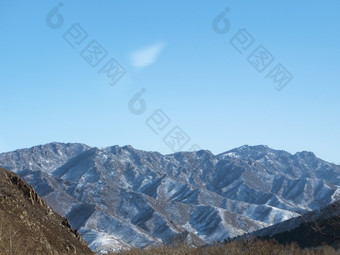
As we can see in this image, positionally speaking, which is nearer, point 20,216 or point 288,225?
point 20,216

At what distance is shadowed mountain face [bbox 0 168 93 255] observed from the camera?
218ft

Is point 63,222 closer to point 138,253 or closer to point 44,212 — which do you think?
point 44,212

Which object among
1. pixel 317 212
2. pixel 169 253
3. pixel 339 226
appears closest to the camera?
pixel 339 226

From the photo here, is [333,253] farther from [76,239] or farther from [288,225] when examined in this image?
[288,225]

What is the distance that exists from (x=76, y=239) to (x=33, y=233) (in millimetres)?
22495

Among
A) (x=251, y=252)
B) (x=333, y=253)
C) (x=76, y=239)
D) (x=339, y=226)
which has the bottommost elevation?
(x=333, y=253)

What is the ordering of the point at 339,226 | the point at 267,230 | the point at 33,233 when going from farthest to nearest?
the point at 267,230 < the point at 33,233 < the point at 339,226

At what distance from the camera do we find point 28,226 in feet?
253

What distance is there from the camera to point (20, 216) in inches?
3123

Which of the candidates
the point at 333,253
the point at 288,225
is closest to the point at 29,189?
the point at 333,253

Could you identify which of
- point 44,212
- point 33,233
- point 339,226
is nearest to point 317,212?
point 44,212

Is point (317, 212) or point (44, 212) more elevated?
point (44, 212)

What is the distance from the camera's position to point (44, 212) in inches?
3794

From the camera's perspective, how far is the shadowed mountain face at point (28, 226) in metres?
66.5
